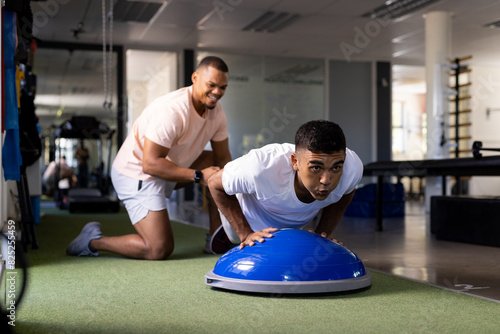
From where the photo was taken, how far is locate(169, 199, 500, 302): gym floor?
2.60 m

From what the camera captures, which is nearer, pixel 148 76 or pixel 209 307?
pixel 209 307

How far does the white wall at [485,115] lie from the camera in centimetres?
1173

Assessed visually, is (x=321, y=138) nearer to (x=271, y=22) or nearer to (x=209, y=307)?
(x=209, y=307)

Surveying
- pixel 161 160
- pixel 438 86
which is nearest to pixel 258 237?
pixel 161 160

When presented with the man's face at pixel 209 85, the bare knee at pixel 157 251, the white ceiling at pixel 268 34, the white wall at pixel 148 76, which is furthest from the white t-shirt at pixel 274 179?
the white wall at pixel 148 76

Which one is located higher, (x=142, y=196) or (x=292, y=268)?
(x=142, y=196)

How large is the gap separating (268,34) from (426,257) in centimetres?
607

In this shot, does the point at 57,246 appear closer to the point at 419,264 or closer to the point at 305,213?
the point at 305,213

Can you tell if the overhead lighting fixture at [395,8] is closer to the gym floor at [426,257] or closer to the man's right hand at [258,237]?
the gym floor at [426,257]

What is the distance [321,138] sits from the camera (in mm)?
2053

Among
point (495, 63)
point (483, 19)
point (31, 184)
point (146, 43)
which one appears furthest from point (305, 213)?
point (495, 63)

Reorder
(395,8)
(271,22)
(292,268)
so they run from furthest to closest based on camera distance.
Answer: (271,22)
(395,8)
(292,268)

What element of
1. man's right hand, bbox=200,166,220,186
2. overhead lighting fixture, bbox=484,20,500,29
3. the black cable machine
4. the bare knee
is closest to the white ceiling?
overhead lighting fixture, bbox=484,20,500,29

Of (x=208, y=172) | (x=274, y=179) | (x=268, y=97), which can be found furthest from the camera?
(x=268, y=97)
